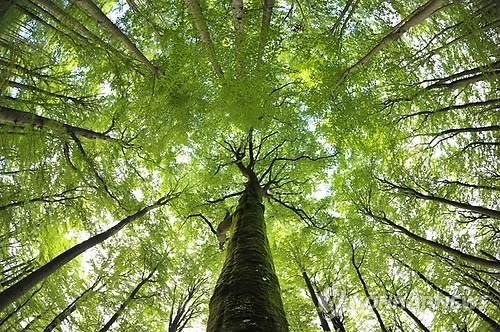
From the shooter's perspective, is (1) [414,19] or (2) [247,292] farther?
(1) [414,19]

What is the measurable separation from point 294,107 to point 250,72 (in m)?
2.74

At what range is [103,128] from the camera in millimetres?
5934

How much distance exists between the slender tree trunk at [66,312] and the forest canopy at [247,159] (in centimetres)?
4

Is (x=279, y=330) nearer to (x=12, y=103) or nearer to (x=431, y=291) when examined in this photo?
(x=12, y=103)

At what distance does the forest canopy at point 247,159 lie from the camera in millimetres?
3432

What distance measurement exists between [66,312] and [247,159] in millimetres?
5372

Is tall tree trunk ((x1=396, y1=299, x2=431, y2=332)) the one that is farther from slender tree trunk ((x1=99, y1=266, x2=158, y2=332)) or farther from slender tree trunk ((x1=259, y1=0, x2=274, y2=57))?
slender tree trunk ((x1=259, y1=0, x2=274, y2=57))

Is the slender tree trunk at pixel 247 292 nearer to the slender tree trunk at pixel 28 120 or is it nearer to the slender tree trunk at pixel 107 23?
the slender tree trunk at pixel 28 120

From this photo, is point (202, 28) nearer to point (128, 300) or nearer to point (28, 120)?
point (28, 120)

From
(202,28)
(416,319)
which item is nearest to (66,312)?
(202,28)

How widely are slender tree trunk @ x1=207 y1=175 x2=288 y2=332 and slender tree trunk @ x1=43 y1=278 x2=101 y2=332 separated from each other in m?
4.08

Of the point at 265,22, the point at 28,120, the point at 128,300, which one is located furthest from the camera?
the point at 128,300

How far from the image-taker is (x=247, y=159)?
8.98 metres

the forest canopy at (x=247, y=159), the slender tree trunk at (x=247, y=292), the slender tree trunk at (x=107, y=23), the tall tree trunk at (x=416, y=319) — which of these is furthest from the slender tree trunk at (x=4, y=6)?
the tall tree trunk at (x=416, y=319)
